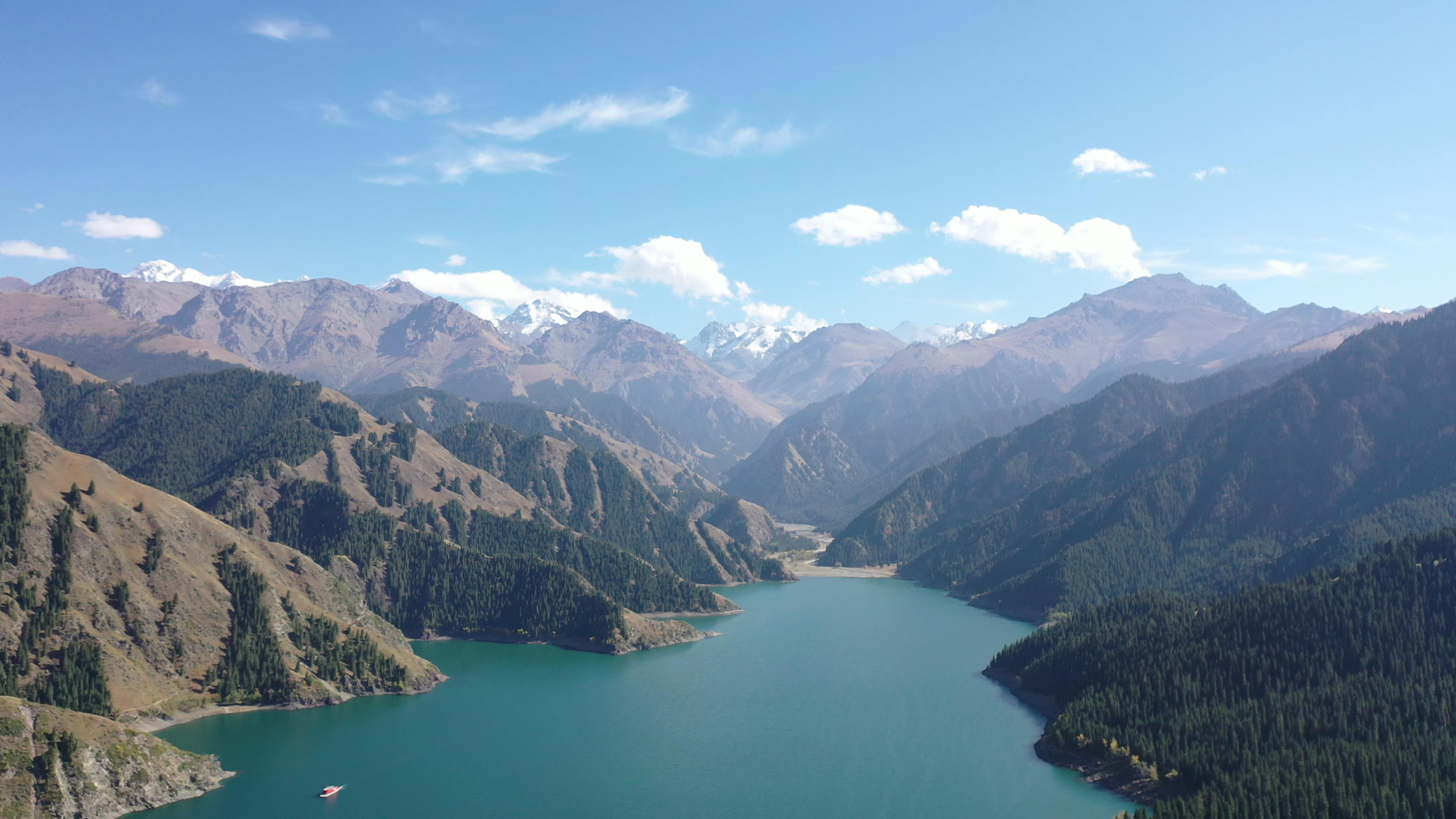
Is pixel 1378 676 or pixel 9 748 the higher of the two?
pixel 9 748

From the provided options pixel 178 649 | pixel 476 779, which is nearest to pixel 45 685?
pixel 178 649

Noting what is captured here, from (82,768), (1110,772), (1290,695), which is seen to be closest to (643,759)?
(1110,772)

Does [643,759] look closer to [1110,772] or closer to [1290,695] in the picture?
[1110,772]

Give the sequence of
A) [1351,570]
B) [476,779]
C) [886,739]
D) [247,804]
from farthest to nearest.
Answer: [1351,570], [886,739], [476,779], [247,804]

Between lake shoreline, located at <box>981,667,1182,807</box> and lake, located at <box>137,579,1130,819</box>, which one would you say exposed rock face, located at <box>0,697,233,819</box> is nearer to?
lake, located at <box>137,579,1130,819</box>

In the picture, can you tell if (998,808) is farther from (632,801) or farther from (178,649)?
(178,649)

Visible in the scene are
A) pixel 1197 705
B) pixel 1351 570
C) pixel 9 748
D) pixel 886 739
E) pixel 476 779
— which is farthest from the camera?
pixel 1351 570

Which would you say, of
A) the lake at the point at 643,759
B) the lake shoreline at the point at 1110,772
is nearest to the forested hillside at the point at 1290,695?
the lake shoreline at the point at 1110,772
